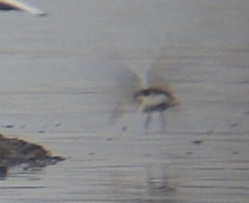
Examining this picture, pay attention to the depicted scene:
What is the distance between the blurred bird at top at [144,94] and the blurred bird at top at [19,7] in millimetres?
105

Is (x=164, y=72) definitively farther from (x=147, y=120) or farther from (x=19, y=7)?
(x=19, y=7)

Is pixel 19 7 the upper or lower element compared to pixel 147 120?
upper

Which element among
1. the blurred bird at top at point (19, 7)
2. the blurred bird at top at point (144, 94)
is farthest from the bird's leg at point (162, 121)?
the blurred bird at top at point (19, 7)

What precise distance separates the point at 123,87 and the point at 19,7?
0.45ft

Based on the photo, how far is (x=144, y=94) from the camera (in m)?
0.73

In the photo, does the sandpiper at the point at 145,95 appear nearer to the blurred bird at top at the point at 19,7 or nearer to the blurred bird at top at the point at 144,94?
the blurred bird at top at the point at 144,94

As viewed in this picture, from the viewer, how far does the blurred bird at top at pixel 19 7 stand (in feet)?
2.34

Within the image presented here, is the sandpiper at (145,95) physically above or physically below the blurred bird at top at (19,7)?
below

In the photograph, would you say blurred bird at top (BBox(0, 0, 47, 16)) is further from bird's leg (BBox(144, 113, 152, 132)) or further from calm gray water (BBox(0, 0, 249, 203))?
bird's leg (BBox(144, 113, 152, 132))

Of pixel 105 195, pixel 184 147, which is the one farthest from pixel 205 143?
pixel 105 195

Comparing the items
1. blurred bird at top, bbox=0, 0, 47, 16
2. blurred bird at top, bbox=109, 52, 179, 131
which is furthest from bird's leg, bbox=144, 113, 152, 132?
blurred bird at top, bbox=0, 0, 47, 16

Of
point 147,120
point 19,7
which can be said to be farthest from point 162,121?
point 19,7

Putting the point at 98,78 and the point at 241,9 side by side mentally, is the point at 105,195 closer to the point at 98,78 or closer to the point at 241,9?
the point at 98,78

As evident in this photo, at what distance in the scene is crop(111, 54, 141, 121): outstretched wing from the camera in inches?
28.4
